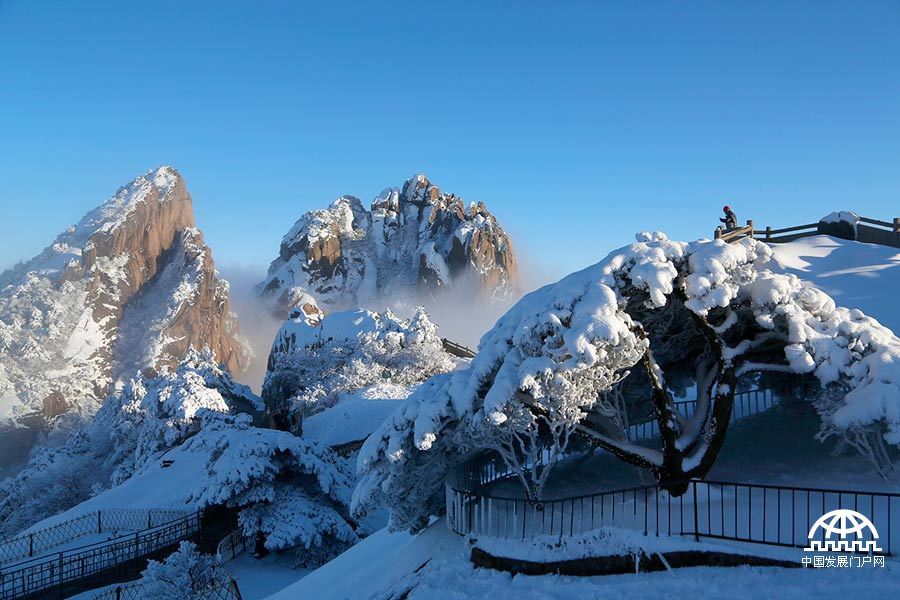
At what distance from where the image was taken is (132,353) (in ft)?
329

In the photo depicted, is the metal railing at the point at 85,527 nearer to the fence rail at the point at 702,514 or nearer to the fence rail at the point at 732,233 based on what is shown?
the fence rail at the point at 702,514

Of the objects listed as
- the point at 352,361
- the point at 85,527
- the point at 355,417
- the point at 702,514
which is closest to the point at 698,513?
the point at 702,514

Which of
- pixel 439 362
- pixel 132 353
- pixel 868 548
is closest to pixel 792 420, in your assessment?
pixel 868 548

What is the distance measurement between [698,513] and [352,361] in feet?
123

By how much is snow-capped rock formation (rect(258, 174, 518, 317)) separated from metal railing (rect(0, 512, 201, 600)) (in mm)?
97412

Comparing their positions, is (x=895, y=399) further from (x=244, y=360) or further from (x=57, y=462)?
(x=244, y=360)

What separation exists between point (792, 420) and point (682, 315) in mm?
5760

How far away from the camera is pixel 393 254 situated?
134125mm

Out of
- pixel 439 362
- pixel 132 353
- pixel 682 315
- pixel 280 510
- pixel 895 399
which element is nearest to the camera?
pixel 895 399

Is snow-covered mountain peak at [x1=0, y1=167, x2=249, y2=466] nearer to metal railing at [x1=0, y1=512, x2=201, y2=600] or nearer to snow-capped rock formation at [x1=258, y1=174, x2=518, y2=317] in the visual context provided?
snow-capped rock formation at [x1=258, y1=174, x2=518, y2=317]

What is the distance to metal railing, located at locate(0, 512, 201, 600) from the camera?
1803 centimetres

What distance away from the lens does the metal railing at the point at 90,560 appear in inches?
710

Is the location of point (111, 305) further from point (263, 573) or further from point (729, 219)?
point (729, 219)

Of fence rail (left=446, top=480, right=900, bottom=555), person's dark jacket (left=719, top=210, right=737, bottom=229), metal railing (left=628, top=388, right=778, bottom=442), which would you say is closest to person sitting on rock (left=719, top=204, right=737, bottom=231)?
person's dark jacket (left=719, top=210, right=737, bottom=229)
